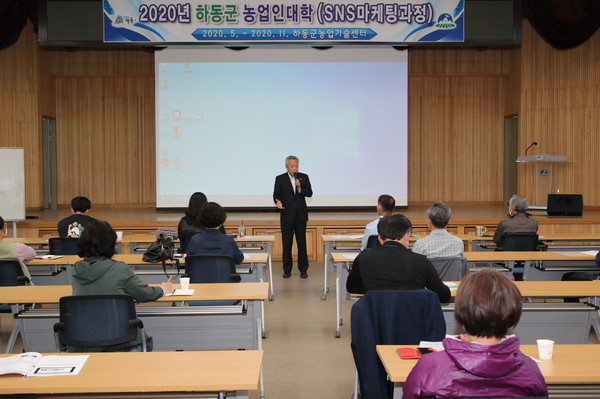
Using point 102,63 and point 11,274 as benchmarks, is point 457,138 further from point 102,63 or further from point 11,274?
point 11,274

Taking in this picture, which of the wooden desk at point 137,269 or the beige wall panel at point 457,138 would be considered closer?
the wooden desk at point 137,269

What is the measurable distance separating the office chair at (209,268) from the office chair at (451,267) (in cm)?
147

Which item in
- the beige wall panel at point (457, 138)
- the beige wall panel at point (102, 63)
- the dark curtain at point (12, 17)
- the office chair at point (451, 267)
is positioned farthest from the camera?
the beige wall panel at point (457, 138)

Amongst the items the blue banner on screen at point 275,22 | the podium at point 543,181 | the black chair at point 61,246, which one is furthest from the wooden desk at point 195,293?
the podium at point 543,181

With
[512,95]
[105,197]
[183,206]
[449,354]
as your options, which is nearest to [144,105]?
[105,197]

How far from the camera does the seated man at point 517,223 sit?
672 centimetres

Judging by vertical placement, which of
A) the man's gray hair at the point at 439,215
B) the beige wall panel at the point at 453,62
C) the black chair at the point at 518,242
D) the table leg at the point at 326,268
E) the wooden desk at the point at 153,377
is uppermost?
the beige wall panel at the point at 453,62

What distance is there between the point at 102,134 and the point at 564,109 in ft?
29.3

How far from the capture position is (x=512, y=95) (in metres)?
12.8

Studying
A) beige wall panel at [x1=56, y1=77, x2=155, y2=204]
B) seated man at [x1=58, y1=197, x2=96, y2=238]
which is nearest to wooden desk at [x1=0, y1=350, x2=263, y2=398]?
seated man at [x1=58, y1=197, x2=96, y2=238]

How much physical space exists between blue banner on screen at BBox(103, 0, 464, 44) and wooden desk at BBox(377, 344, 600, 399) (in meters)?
7.86

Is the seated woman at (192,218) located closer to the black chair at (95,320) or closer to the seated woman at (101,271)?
the seated woman at (101,271)

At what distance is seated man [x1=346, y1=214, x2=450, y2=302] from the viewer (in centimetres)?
361

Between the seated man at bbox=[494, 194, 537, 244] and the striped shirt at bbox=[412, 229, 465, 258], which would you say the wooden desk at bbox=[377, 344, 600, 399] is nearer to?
the striped shirt at bbox=[412, 229, 465, 258]
